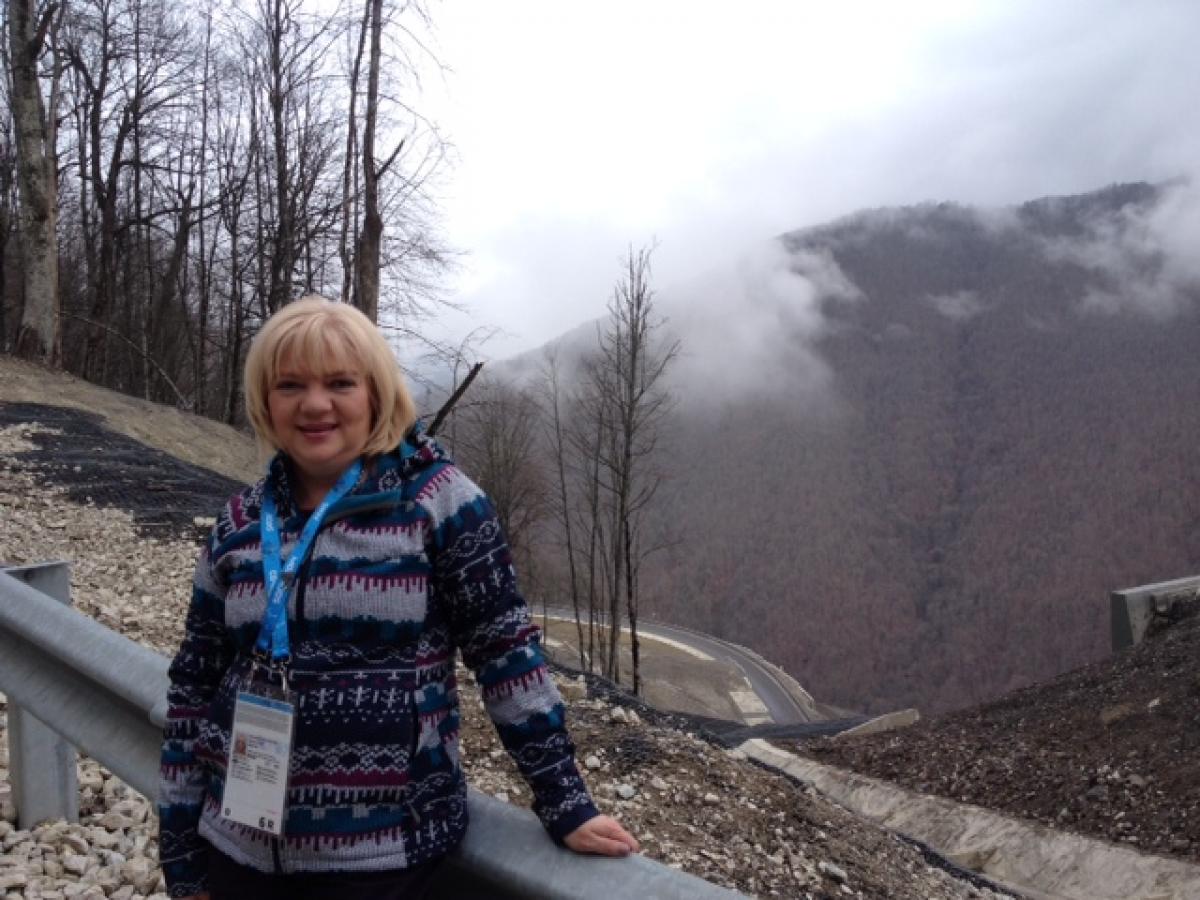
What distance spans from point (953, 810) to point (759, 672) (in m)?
30.0

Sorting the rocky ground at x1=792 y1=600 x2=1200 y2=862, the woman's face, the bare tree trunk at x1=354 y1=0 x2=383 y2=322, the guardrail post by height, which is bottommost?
the rocky ground at x1=792 y1=600 x2=1200 y2=862

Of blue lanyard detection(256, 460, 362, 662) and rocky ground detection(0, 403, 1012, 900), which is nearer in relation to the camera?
blue lanyard detection(256, 460, 362, 662)

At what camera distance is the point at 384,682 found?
159 cm

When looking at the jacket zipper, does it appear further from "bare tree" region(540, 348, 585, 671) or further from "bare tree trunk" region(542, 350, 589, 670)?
"bare tree" region(540, 348, 585, 671)

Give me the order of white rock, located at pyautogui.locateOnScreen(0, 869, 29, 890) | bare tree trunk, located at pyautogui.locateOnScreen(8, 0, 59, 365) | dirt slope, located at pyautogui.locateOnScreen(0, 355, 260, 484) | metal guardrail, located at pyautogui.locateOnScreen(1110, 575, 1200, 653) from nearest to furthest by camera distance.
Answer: white rock, located at pyautogui.locateOnScreen(0, 869, 29, 890) → dirt slope, located at pyautogui.locateOnScreen(0, 355, 260, 484) → bare tree trunk, located at pyautogui.locateOnScreen(8, 0, 59, 365) → metal guardrail, located at pyautogui.locateOnScreen(1110, 575, 1200, 653)

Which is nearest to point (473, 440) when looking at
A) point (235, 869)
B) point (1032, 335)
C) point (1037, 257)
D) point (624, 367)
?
point (624, 367)

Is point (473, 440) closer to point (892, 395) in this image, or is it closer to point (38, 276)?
point (38, 276)

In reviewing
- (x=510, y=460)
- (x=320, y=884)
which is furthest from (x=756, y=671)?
(x=320, y=884)

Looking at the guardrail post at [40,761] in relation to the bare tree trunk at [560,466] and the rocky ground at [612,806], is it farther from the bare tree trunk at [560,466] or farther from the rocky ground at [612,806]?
the bare tree trunk at [560,466]

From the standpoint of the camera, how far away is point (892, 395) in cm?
9494

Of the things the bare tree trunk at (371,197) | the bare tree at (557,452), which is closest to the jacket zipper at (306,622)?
the bare tree trunk at (371,197)

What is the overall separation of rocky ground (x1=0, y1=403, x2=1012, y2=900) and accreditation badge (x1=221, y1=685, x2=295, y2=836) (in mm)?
1672

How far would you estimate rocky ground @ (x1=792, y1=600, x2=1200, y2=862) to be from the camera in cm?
905

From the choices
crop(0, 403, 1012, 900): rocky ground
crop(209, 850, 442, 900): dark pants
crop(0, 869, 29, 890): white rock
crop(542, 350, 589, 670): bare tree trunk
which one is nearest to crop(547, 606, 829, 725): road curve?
crop(542, 350, 589, 670): bare tree trunk
